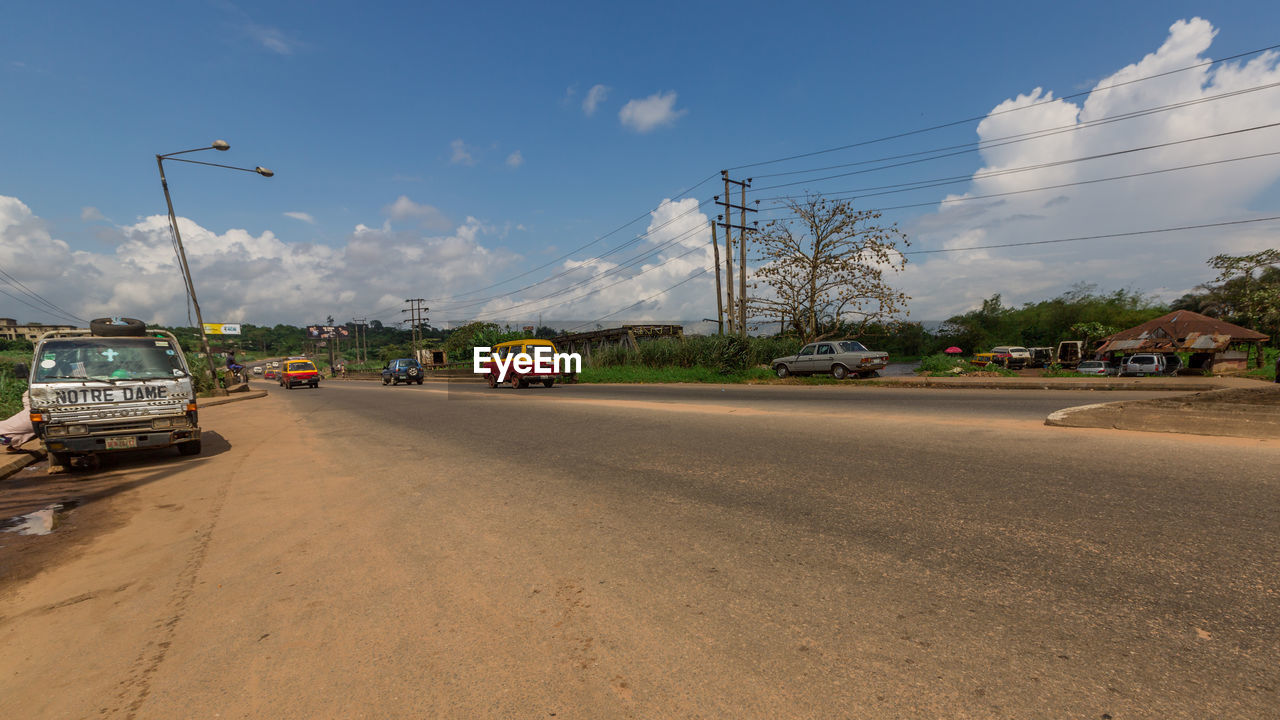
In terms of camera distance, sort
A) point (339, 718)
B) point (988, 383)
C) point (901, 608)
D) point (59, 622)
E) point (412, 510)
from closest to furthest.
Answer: point (339, 718), point (901, 608), point (59, 622), point (412, 510), point (988, 383)

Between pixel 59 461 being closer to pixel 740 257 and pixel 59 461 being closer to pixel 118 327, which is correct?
pixel 118 327

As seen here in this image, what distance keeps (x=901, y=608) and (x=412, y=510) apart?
13.0 feet

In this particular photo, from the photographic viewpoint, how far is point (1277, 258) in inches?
1163

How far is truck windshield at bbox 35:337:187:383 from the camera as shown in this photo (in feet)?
25.2

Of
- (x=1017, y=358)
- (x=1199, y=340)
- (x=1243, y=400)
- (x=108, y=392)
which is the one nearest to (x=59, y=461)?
(x=108, y=392)

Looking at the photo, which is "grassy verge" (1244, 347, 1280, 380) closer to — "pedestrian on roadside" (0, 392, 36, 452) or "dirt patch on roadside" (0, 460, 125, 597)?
"dirt patch on roadside" (0, 460, 125, 597)

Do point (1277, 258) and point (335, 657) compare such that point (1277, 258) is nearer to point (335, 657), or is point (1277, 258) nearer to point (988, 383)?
point (988, 383)

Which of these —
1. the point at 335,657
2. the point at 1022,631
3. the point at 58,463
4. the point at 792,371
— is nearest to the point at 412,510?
the point at 335,657

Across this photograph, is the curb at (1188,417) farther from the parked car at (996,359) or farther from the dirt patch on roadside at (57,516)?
the parked car at (996,359)

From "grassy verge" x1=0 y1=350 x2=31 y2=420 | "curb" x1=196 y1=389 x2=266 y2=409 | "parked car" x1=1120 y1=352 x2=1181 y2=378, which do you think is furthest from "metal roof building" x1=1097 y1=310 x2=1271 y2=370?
"grassy verge" x1=0 y1=350 x2=31 y2=420

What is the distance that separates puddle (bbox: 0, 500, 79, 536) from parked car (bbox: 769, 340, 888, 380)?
71.5 feet

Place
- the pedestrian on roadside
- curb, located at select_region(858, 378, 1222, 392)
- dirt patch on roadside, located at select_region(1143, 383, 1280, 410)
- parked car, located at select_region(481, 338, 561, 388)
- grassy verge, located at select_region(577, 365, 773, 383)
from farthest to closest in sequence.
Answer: grassy verge, located at select_region(577, 365, 773, 383)
parked car, located at select_region(481, 338, 561, 388)
curb, located at select_region(858, 378, 1222, 392)
the pedestrian on roadside
dirt patch on roadside, located at select_region(1143, 383, 1280, 410)

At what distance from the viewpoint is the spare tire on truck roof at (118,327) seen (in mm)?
8406

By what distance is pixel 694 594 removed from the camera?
2.93 metres
